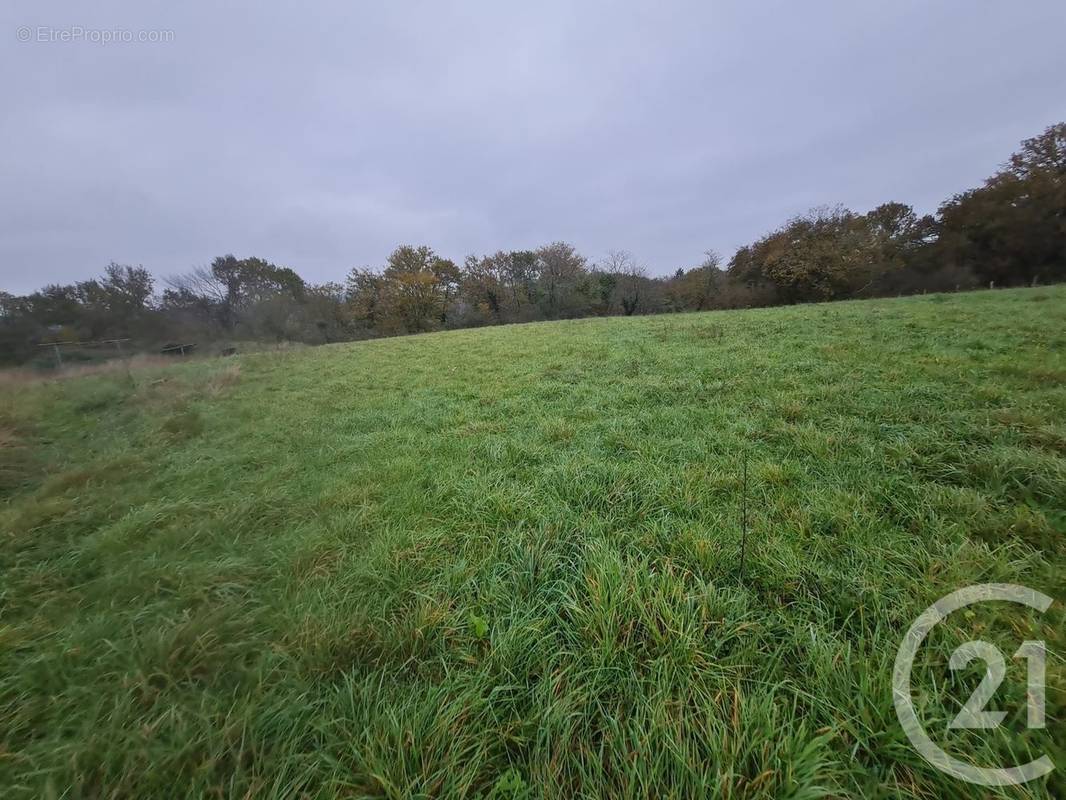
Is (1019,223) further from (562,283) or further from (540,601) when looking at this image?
(540,601)

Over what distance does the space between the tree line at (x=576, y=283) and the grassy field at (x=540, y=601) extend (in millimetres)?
11280

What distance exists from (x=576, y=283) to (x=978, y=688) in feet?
120

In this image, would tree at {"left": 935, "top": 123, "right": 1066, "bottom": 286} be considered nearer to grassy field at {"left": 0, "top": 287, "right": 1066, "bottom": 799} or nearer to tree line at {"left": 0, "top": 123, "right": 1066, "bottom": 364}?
tree line at {"left": 0, "top": 123, "right": 1066, "bottom": 364}

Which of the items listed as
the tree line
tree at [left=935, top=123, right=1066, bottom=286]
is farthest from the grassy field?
tree at [left=935, top=123, right=1066, bottom=286]

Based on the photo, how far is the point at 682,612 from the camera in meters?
1.86

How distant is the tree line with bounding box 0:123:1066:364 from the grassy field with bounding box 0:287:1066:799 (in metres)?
11.3

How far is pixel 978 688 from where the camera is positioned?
1473 millimetres

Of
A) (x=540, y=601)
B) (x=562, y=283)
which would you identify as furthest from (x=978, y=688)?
(x=562, y=283)

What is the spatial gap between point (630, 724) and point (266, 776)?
4.73 ft

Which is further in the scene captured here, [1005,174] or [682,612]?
[1005,174]

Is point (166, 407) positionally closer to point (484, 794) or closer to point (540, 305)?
point (484, 794)

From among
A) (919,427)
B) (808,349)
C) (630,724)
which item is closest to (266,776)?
(630,724)

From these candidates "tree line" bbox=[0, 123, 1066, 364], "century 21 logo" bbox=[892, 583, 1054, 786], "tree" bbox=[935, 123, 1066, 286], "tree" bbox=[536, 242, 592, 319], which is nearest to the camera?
"century 21 logo" bbox=[892, 583, 1054, 786]

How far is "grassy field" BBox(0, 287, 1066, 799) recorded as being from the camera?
A: 1344 mm
